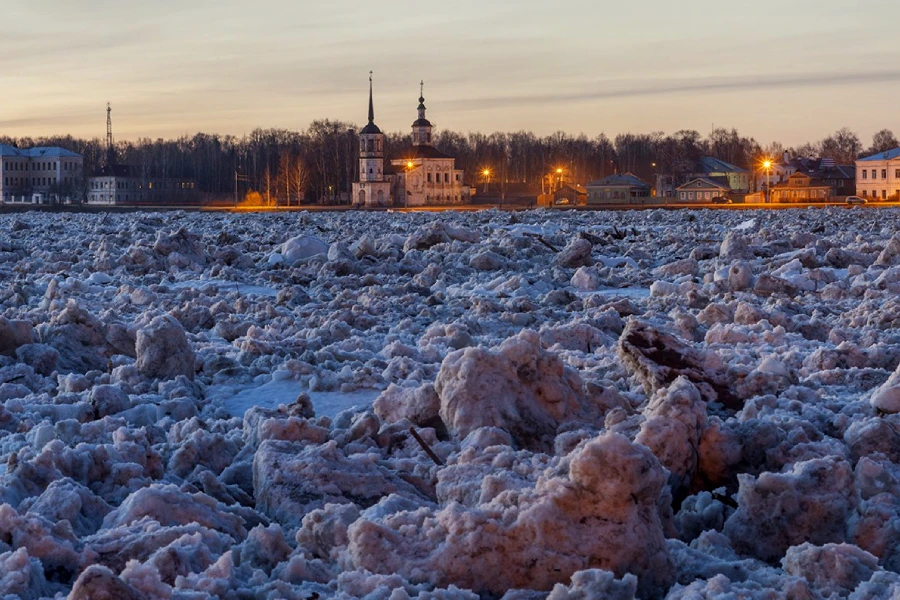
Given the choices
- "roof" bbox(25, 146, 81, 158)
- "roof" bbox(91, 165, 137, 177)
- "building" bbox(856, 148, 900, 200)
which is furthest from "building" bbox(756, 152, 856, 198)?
"roof" bbox(25, 146, 81, 158)

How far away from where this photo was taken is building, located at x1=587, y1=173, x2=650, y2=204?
101 meters

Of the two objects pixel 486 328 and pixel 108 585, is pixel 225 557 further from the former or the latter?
pixel 486 328

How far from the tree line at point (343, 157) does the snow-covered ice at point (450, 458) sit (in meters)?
94.7

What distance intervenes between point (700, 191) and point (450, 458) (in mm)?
102609

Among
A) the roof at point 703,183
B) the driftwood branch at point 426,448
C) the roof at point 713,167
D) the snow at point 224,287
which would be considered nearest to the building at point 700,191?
the roof at point 703,183

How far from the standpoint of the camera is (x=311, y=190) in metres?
109

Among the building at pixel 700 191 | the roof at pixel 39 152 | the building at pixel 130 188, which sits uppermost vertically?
the roof at pixel 39 152

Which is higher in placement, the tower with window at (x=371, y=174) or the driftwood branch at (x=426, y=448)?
the tower with window at (x=371, y=174)

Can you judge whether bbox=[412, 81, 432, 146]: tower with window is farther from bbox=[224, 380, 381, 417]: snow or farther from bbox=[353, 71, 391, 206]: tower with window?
bbox=[224, 380, 381, 417]: snow

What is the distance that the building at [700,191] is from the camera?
3994 inches

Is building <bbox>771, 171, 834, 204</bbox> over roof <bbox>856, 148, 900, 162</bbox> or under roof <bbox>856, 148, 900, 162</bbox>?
under

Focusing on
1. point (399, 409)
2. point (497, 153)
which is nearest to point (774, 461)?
point (399, 409)

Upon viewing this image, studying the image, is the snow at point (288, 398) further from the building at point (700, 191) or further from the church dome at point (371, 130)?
the church dome at point (371, 130)

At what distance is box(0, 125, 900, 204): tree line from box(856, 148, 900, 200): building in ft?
65.0
